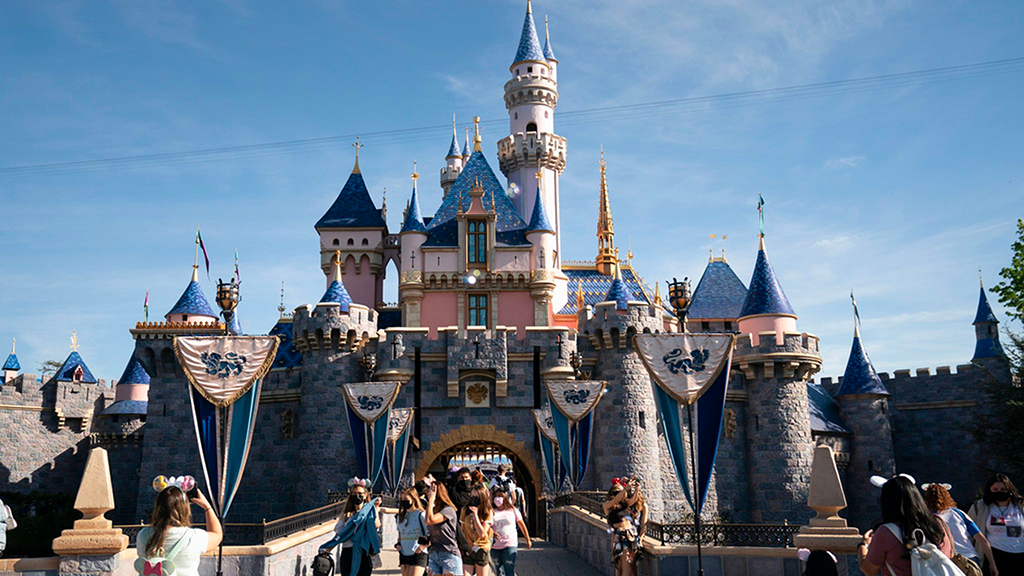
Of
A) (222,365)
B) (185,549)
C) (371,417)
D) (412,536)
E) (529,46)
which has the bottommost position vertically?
(412,536)

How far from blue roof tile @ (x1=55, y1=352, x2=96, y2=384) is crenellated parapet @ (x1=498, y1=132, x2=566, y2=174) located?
1975cm

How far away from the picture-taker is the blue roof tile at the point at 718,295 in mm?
34969

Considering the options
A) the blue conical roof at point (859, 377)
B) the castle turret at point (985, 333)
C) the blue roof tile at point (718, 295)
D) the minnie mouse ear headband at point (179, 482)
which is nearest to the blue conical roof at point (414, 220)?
the blue roof tile at point (718, 295)

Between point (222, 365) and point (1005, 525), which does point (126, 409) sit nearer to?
point (222, 365)

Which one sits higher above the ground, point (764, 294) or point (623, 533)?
point (764, 294)

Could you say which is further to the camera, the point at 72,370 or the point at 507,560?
the point at 72,370

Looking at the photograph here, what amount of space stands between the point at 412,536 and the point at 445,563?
2.18 feet

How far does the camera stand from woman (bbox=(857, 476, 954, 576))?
5199mm

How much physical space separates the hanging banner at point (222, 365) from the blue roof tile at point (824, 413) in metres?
20.1

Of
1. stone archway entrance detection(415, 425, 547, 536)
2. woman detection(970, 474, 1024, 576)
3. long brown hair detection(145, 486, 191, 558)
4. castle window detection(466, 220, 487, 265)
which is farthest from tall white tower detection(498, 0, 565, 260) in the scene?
long brown hair detection(145, 486, 191, 558)

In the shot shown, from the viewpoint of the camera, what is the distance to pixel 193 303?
33.7m

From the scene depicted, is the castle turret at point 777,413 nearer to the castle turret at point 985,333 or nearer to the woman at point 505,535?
the castle turret at point 985,333

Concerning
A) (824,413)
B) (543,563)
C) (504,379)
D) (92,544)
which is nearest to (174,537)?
(92,544)

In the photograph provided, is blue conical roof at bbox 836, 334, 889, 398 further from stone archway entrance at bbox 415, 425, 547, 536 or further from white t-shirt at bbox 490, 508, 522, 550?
white t-shirt at bbox 490, 508, 522, 550
